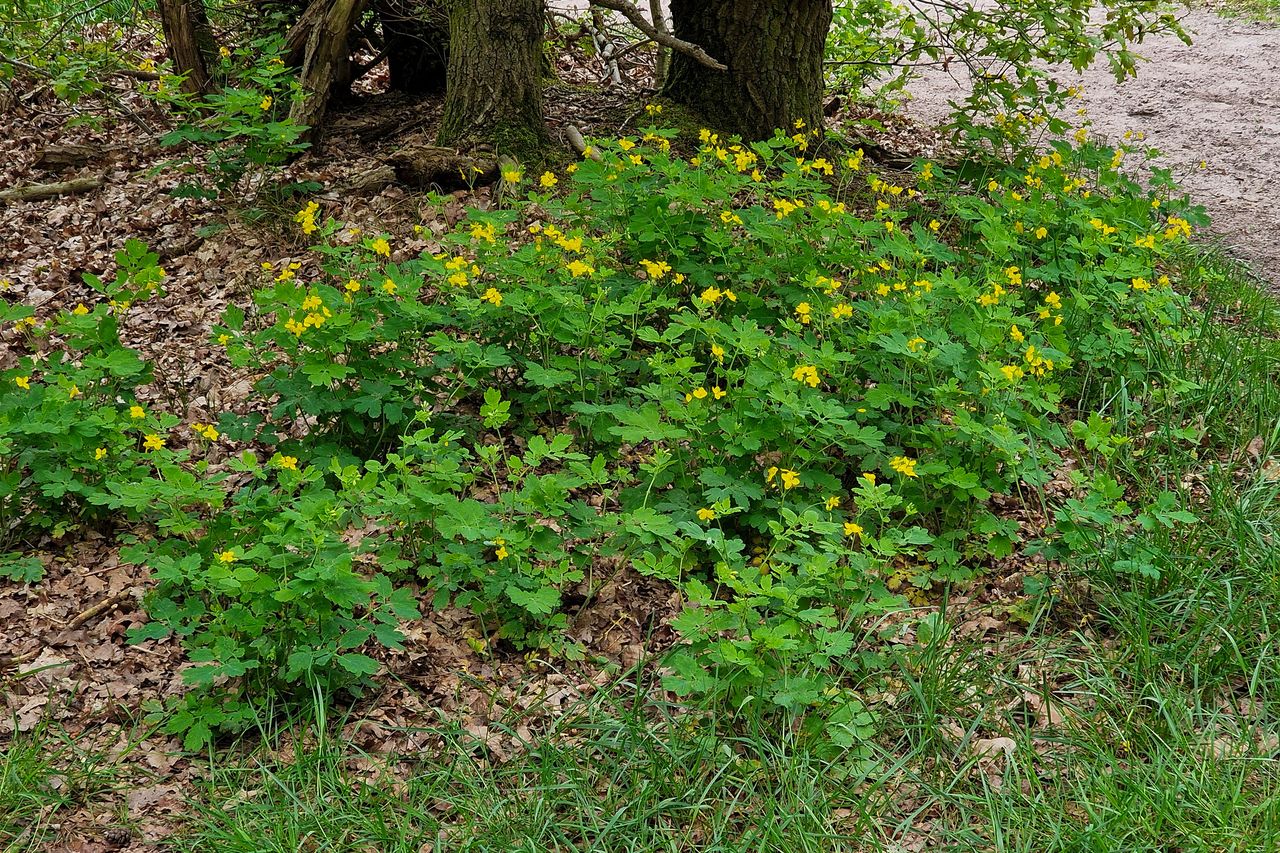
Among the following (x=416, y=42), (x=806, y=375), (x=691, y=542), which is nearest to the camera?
(x=691, y=542)

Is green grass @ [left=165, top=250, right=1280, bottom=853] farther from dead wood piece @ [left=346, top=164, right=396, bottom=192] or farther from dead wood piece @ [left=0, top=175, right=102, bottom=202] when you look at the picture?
dead wood piece @ [left=0, top=175, right=102, bottom=202]

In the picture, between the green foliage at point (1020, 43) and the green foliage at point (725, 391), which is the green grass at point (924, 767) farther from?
the green foliage at point (1020, 43)

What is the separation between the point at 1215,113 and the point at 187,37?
7.55 m

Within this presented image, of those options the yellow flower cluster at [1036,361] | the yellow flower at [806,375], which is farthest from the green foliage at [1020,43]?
the yellow flower at [806,375]

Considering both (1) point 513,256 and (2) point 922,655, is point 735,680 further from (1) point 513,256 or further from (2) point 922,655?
(1) point 513,256

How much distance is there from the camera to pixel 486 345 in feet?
12.2

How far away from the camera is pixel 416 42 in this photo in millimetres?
6469

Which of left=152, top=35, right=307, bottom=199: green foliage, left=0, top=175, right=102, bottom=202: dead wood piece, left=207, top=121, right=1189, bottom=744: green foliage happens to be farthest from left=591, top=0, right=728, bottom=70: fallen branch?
left=0, top=175, right=102, bottom=202: dead wood piece

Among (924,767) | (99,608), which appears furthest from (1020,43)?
(99,608)

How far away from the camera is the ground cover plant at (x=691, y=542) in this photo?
2.56m

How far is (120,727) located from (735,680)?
1748 millimetres

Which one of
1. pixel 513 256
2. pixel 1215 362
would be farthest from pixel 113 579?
pixel 1215 362

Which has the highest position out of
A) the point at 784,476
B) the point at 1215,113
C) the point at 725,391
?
the point at 1215,113

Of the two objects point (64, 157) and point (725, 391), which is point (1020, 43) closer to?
point (725, 391)
